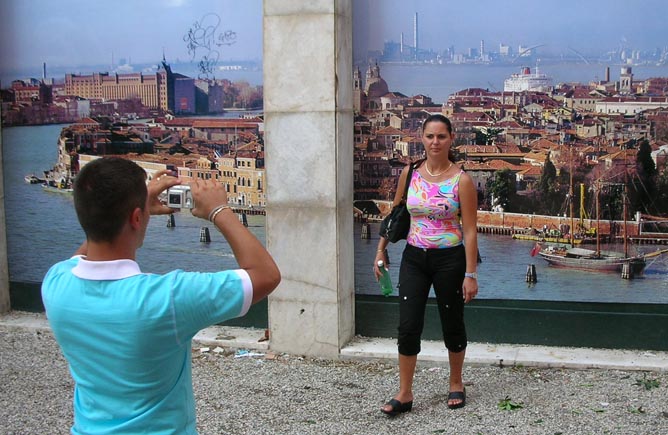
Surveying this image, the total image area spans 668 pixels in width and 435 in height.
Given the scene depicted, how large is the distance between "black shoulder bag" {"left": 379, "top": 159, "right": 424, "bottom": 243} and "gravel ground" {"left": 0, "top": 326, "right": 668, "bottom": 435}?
110cm

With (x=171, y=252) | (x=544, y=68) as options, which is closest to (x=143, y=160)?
(x=171, y=252)

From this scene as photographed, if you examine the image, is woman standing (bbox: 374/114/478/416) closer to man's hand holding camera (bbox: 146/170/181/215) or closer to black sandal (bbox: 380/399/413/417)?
black sandal (bbox: 380/399/413/417)

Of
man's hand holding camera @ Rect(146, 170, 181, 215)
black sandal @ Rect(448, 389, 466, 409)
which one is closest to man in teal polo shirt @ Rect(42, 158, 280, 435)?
man's hand holding camera @ Rect(146, 170, 181, 215)

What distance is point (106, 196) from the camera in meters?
2.44

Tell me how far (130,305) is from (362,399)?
11.8 ft

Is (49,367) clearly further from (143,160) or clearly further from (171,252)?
(143,160)

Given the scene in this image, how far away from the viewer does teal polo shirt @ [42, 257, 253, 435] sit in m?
2.39

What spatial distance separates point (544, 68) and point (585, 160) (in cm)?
79

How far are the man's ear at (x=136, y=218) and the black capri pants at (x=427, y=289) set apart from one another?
10.1 feet

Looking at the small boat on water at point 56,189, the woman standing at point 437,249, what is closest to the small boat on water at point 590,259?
the woman standing at point 437,249

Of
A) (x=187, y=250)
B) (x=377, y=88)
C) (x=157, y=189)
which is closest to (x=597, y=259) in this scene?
(x=377, y=88)

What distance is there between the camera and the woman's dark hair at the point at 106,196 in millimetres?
2441

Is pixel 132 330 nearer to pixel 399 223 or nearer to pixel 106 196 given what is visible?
pixel 106 196

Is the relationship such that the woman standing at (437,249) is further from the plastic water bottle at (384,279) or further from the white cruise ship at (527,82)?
the white cruise ship at (527,82)
